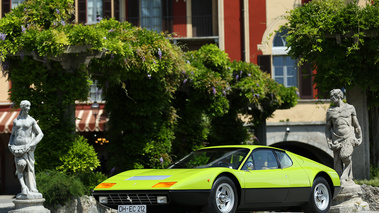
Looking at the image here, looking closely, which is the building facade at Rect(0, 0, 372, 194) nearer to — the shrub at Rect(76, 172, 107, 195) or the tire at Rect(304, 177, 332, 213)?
the shrub at Rect(76, 172, 107, 195)

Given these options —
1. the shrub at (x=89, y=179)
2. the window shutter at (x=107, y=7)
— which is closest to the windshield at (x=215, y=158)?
the shrub at (x=89, y=179)

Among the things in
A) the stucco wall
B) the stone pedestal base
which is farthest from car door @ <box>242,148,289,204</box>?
the stucco wall

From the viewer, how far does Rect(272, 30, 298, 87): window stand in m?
30.5

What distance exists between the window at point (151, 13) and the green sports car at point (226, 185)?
18108 mm

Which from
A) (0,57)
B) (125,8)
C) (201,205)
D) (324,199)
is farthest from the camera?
(125,8)

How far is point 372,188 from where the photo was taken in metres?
16.9

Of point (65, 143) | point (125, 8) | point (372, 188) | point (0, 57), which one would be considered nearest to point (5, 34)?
point (0, 57)

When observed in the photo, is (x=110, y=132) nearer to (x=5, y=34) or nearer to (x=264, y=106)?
(x=5, y=34)

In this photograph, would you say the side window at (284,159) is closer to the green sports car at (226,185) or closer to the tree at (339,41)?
the green sports car at (226,185)

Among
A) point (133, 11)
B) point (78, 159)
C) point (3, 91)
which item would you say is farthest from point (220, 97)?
point (3, 91)

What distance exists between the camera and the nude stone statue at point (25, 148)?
493 inches

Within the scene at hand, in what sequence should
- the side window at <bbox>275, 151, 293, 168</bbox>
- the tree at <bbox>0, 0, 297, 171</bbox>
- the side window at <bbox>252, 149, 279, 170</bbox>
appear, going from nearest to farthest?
1. the side window at <bbox>252, 149, 279, 170</bbox>
2. the side window at <bbox>275, 151, 293, 168</bbox>
3. the tree at <bbox>0, 0, 297, 171</bbox>

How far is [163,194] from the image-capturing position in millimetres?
10680

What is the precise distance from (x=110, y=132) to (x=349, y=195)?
6411mm
